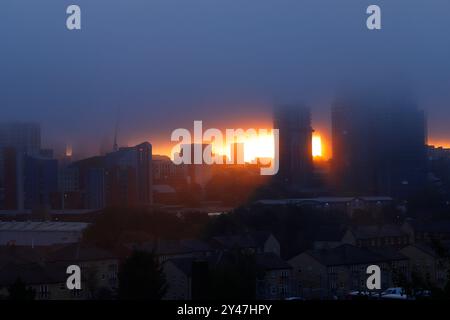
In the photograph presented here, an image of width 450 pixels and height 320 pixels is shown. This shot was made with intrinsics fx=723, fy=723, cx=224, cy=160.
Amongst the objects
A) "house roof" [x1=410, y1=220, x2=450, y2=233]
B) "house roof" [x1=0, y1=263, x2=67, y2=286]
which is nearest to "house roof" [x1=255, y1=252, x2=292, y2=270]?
"house roof" [x1=410, y1=220, x2=450, y2=233]

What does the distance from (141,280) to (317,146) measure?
7.12ft

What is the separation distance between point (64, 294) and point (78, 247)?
1.29m

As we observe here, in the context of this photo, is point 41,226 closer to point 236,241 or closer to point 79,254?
point 79,254

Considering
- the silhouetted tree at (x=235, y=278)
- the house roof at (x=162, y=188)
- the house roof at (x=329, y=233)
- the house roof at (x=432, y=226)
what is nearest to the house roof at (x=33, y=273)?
the silhouetted tree at (x=235, y=278)

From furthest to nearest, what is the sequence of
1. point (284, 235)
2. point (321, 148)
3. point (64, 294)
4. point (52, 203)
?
1. point (284, 235)
2. point (52, 203)
3. point (321, 148)
4. point (64, 294)

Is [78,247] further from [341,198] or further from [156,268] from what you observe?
[341,198]

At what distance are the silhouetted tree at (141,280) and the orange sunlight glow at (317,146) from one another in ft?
5.70

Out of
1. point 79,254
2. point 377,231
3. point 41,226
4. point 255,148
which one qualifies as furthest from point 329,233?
point 41,226

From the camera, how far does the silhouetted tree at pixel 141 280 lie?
372cm

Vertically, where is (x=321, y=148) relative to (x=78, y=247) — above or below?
above

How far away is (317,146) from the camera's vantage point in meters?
5.54

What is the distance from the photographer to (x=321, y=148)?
5.41 m

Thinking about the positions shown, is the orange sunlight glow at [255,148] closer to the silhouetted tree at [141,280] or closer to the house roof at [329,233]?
the silhouetted tree at [141,280]
